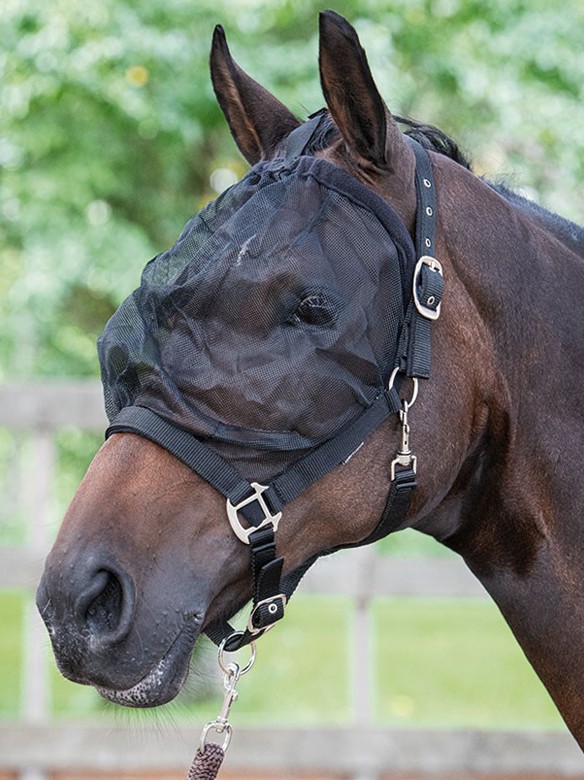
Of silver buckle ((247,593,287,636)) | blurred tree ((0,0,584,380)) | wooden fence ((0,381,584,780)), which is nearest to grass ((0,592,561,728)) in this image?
wooden fence ((0,381,584,780))

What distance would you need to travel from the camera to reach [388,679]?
7.86 metres

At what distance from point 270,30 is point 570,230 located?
17.3ft

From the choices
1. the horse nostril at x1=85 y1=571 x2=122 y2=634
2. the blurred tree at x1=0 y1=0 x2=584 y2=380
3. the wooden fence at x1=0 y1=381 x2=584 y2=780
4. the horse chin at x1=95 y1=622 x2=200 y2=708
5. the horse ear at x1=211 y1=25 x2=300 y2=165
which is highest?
the horse ear at x1=211 y1=25 x2=300 y2=165

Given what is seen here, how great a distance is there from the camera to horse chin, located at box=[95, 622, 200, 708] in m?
1.65

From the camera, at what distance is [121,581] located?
161 centimetres

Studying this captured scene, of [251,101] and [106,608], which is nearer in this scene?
[106,608]

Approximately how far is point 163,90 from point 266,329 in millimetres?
4430

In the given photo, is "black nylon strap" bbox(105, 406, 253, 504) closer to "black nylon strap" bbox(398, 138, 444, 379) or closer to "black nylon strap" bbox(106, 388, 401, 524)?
"black nylon strap" bbox(106, 388, 401, 524)

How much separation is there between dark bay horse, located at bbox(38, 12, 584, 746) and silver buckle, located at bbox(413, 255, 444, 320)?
0.14 feet

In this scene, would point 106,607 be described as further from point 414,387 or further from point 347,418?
point 414,387

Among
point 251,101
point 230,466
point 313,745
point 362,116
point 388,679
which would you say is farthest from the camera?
point 388,679

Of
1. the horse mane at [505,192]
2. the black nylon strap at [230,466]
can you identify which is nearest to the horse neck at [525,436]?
the horse mane at [505,192]

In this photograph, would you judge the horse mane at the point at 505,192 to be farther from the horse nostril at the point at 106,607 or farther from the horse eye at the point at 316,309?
the horse nostril at the point at 106,607

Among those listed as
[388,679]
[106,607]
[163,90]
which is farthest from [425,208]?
[388,679]
